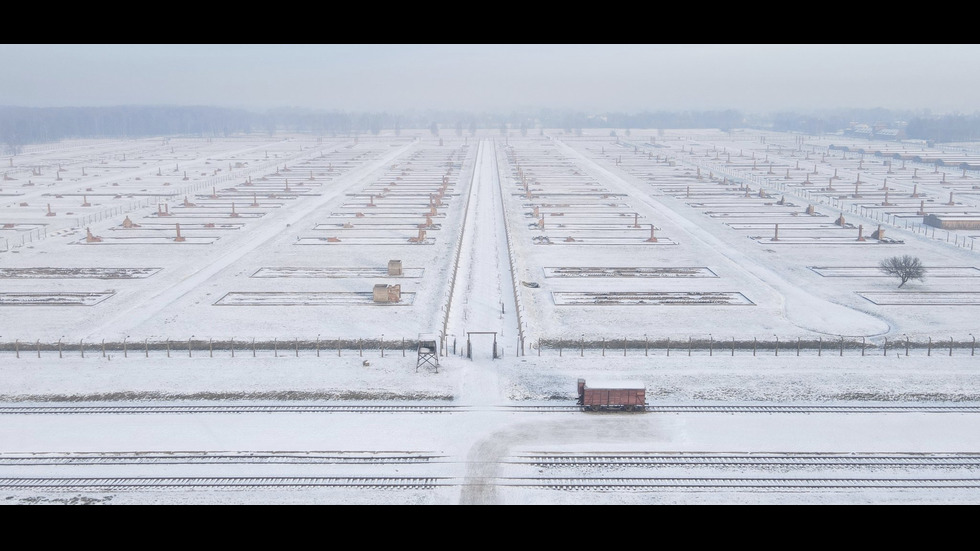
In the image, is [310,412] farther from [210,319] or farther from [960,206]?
[960,206]

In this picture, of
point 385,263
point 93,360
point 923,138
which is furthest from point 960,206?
point 923,138

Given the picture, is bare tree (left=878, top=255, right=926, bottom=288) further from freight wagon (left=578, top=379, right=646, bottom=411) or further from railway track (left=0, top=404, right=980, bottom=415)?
freight wagon (left=578, top=379, right=646, bottom=411)

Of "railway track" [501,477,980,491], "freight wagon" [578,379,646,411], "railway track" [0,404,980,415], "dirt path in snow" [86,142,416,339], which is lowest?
"railway track" [501,477,980,491]

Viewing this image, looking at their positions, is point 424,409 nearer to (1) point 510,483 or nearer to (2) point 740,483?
(1) point 510,483

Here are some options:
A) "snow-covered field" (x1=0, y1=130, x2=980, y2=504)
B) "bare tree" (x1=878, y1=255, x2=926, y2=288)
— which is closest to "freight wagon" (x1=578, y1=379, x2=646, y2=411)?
"snow-covered field" (x1=0, y1=130, x2=980, y2=504)

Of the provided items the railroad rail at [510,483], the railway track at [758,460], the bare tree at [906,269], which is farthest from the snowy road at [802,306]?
the railroad rail at [510,483]
